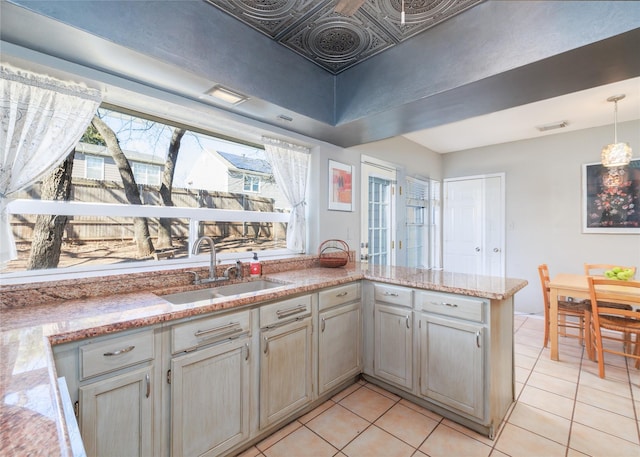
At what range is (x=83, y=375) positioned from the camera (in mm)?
1130

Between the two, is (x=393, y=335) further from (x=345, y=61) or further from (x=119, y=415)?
(x=345, y=61)

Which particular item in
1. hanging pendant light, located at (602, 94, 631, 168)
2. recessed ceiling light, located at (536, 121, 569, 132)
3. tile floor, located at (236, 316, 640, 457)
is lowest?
tile floor, located at (236, 316, 640, 457)

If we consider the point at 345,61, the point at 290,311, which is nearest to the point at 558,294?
the point at 290,311

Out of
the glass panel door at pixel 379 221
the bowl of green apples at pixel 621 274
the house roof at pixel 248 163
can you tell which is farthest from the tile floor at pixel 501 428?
the house roof at pixel 248 163

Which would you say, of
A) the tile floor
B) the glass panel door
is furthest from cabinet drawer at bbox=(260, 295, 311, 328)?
the glass panel door

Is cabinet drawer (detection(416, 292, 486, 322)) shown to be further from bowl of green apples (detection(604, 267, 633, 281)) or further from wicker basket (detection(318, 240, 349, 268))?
bowl of green apples (detection(604, 267, 633, 281))

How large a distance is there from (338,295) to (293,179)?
1.17 m

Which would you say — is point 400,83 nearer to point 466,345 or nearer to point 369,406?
point 466,345

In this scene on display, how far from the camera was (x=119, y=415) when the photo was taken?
1220mm

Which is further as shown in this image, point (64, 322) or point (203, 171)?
point (203, 171)

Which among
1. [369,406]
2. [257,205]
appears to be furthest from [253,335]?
[257,205]

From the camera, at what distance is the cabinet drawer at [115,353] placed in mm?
1141

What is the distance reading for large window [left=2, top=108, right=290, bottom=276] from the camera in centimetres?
172

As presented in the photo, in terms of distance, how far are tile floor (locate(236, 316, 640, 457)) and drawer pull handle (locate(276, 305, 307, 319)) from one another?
0.73 m
